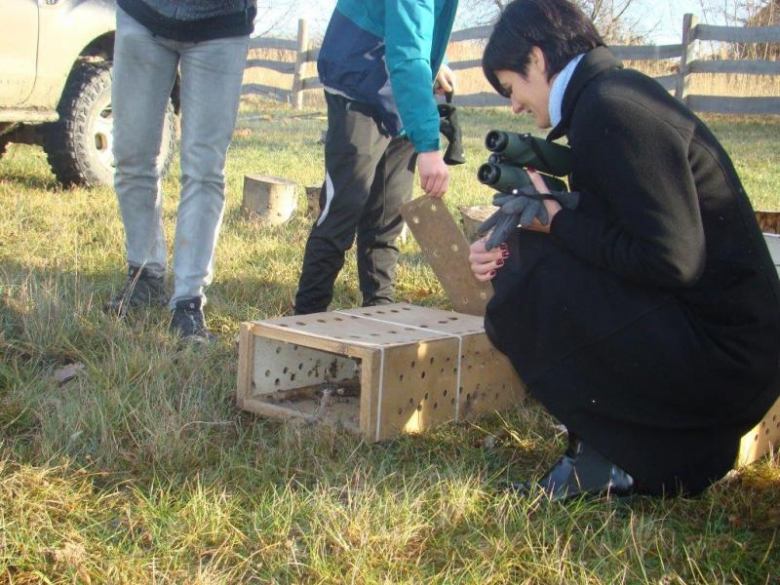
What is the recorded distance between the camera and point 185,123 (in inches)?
147

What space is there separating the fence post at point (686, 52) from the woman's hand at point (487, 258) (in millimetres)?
13183

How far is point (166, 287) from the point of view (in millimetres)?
4418

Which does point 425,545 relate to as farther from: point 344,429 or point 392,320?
point 392,320

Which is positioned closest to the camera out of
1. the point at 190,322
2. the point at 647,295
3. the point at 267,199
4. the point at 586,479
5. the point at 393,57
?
the point at 647,295

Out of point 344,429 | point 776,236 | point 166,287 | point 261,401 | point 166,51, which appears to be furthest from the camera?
point 166,287

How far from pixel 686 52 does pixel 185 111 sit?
1297 centimetres

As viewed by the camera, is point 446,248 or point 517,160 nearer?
point 517,160

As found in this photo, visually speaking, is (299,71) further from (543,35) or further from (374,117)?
(543,35)

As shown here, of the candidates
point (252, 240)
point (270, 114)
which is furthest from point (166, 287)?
point (270, 114)

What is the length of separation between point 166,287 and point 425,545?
2549 millimetres

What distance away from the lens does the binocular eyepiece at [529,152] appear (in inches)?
95.5

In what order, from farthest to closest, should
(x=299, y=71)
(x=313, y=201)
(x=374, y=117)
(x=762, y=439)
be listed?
1. (x=299, y=71)
2. (x=313, y=201)
3. (x=374, y=117)
4. (x=762, y=439)

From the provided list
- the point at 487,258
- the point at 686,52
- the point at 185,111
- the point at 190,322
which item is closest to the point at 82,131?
the point at 185,111

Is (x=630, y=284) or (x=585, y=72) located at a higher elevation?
(x=585, y=72)
